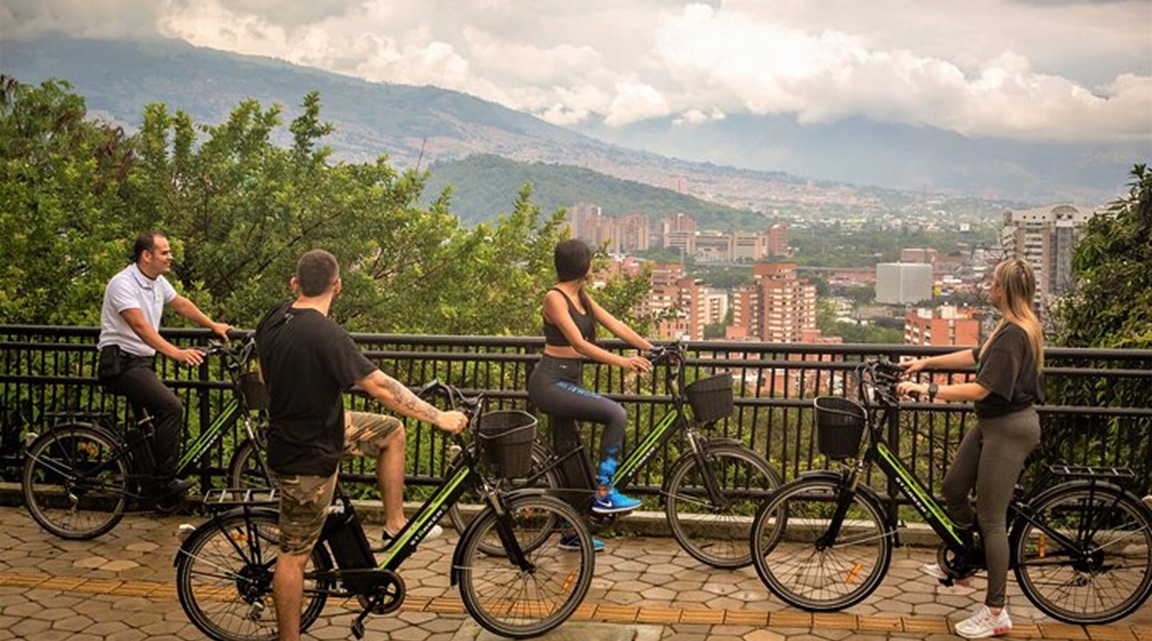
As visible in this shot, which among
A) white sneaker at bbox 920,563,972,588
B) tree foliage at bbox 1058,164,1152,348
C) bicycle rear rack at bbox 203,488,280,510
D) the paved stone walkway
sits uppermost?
tree foliage at bbox 1058,164,1152,348

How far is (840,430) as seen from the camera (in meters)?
6.18

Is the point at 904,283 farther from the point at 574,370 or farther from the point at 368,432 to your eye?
the point at 368,432

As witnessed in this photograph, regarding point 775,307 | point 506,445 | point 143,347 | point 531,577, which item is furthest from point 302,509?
point 775,307

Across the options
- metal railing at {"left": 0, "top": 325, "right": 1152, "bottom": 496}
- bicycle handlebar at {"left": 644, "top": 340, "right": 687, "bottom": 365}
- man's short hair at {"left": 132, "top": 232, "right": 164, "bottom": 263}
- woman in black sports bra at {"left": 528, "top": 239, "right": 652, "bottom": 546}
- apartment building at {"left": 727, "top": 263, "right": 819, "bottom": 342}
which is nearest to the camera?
woman in black sports bra at {"left": 528, "top": 239, "right": 652, "bottom": 546}

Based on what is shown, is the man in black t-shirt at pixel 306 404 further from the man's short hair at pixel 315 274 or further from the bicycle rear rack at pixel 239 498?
the bicycle rear rack at pixel 239 498

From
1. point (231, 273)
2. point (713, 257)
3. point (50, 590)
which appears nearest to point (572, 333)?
point (50, 590)

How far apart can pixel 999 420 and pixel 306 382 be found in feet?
11.2

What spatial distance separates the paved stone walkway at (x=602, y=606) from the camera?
6.21m

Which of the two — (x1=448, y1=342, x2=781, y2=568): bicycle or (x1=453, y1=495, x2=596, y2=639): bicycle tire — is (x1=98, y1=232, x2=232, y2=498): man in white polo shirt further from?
(x1=453, y1=495, x2=596, y2=639): bicycle tire

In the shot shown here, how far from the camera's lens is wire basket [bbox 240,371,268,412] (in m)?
7.39

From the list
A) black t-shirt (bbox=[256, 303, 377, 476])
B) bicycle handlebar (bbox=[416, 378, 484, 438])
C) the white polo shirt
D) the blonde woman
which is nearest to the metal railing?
the white polo shirt

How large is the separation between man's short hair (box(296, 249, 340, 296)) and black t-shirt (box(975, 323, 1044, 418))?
321 centimetres

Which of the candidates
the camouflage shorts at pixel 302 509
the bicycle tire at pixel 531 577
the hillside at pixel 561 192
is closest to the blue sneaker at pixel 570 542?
the bicycle tire at pixel 531 577

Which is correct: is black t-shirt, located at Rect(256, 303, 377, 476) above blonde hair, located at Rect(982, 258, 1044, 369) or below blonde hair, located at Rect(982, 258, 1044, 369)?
below
